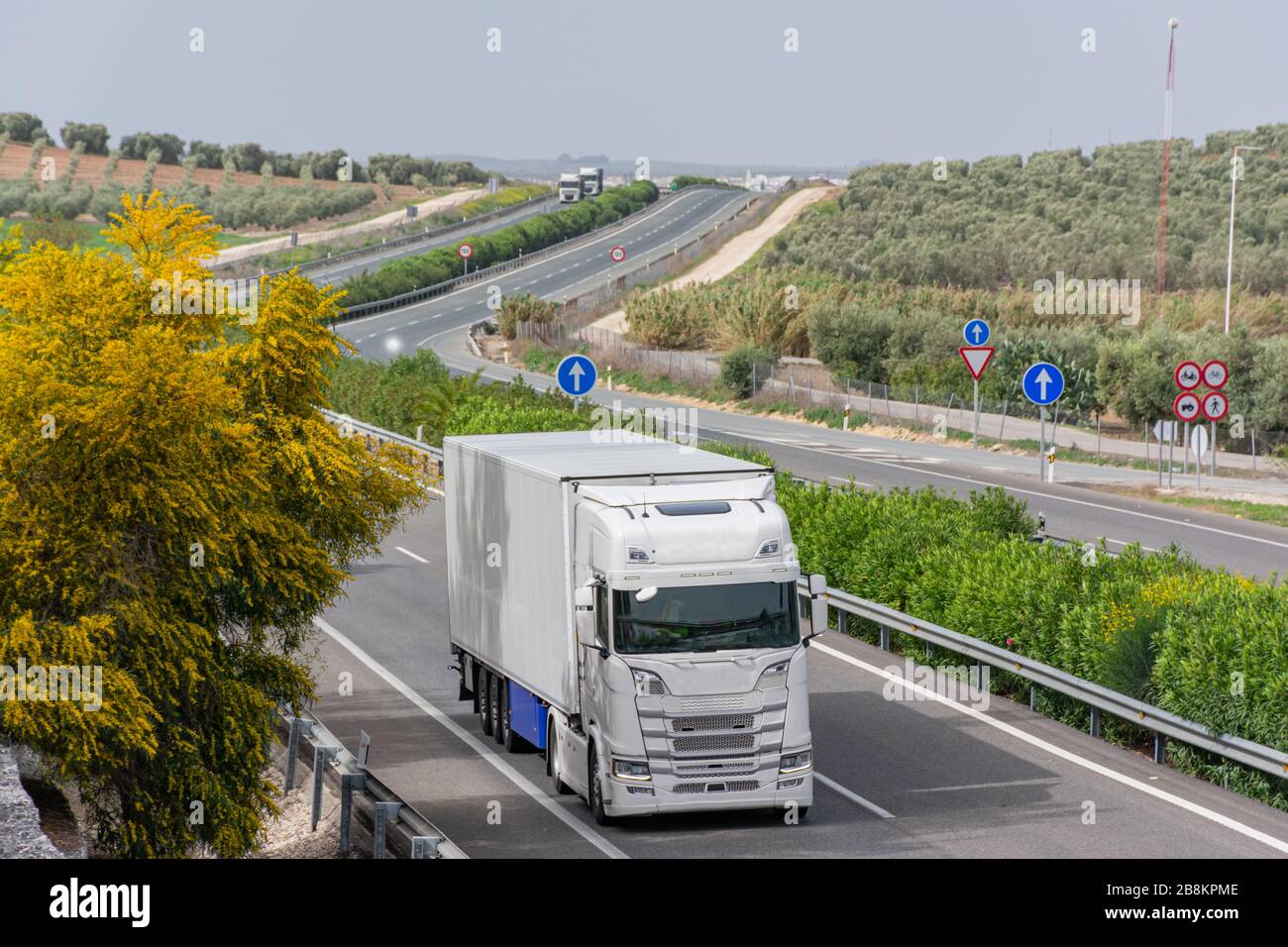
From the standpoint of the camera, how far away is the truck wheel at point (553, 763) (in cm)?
1603

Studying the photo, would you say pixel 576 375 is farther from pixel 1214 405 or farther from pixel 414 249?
pixel 414 249

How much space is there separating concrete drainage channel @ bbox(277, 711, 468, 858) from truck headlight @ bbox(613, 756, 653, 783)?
1706 mm

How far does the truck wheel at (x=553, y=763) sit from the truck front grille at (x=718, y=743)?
210 centimetres

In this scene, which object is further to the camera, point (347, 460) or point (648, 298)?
point (648, 298)

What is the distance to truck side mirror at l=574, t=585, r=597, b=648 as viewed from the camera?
14.5 m

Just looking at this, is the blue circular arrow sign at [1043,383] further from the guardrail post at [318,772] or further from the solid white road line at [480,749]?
the guardrail post at [318,772]

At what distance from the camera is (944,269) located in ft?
346

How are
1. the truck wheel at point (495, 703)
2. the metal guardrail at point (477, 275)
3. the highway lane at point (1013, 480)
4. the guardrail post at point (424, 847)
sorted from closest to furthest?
the guardrail post at point (424, 847), the truck wheel at point (495, 703), the highway lane at point (1013, 480), the metal guardrail at point (477, 275)

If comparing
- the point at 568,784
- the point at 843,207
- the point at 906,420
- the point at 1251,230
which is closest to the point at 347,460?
the point at 568,784

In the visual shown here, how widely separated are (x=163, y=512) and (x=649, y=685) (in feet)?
14.0

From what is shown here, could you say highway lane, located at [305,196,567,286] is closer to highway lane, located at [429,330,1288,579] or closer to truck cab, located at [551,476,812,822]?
highway lane, located at [429,330,1288,579]

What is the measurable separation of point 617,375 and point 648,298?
1452 centimetres

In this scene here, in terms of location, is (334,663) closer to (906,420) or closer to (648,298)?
(906,420)

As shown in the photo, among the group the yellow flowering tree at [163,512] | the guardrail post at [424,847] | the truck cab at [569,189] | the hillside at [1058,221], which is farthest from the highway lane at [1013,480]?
the truck cab at [569,189]
